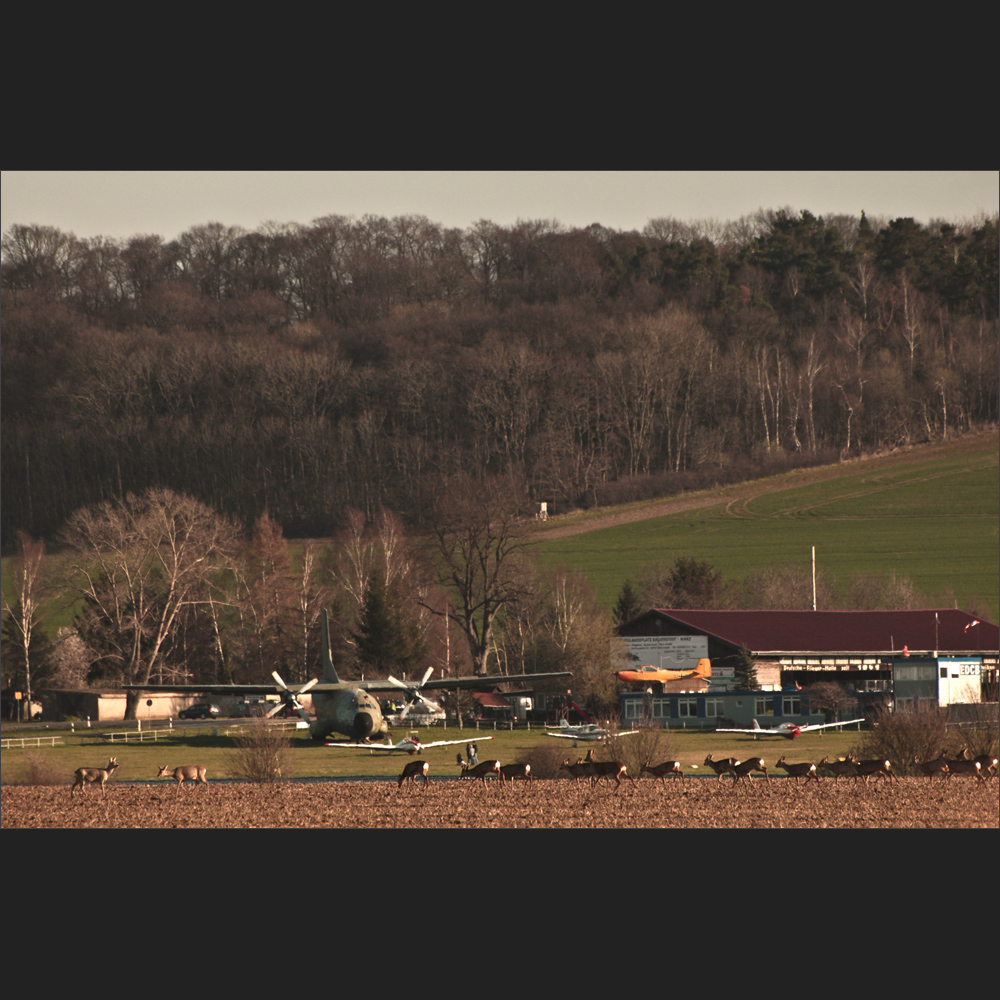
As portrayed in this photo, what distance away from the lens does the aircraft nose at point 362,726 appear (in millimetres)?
24766

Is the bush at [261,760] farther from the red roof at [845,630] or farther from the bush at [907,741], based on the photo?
the red roof at [845,630]

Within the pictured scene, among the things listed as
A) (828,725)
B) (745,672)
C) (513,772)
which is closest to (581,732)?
(828,725)

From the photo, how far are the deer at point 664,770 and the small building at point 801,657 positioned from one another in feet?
23.4

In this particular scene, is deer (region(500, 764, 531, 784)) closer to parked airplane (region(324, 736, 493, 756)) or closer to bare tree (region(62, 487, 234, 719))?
parked airplane (region(324, 736, 493, 756))

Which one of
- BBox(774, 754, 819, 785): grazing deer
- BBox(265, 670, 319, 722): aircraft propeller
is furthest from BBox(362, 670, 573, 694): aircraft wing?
BBox(774, 754, 819, 785): grazing deer

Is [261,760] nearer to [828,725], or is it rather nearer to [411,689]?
[411,689]

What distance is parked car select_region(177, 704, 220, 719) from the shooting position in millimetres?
34188

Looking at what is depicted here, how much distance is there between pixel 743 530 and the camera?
36688 mm

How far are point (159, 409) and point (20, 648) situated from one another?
7903 millimetres

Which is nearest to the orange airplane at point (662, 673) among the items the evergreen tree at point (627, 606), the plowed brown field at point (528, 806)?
the evergreen tree at point (627, 606)

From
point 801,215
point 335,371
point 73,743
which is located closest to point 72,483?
point 335,371

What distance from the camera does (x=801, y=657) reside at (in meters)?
28.1

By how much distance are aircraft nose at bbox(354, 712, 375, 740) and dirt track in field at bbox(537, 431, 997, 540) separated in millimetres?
9178

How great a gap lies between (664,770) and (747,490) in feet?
70.5
